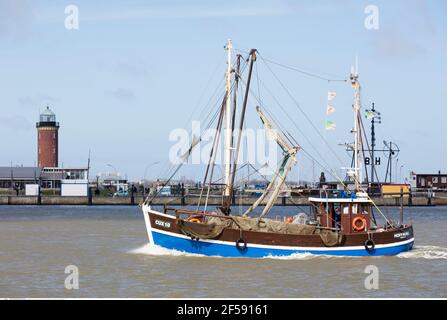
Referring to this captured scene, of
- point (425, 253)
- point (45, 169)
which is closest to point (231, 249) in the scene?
point (425, 253)

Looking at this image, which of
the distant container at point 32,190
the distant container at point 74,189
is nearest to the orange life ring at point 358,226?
the distant container at point 74,189

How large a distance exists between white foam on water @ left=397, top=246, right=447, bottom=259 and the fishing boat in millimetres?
512

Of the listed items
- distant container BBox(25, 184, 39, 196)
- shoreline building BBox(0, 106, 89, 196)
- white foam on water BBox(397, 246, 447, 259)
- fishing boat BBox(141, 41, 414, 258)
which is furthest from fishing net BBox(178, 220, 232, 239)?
shoreline building BBox(0, 106, 89, 196)

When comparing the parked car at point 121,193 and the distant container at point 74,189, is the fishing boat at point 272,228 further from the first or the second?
the parked car at point 121,193

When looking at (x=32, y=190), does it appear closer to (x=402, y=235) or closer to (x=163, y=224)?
(x=163, y=224)

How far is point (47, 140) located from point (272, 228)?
143 meters

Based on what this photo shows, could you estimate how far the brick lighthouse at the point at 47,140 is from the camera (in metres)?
184

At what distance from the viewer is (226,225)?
4644 centimetres

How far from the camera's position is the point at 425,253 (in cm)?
5125

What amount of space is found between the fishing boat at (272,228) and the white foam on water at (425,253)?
0.51 meters

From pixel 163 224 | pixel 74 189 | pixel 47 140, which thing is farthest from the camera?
pixel 47 140
